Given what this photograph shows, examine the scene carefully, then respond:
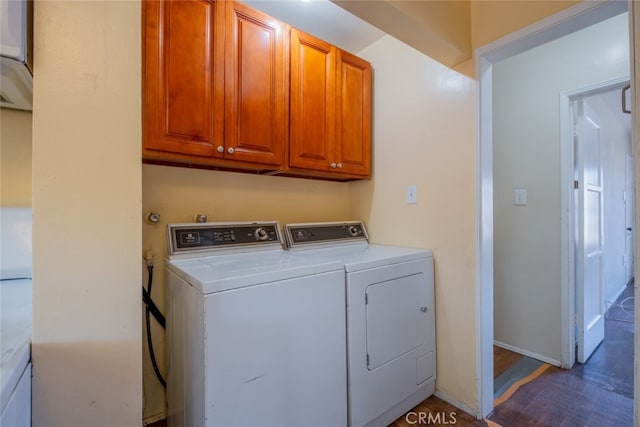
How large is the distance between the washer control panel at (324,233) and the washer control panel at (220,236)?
0.09 metres

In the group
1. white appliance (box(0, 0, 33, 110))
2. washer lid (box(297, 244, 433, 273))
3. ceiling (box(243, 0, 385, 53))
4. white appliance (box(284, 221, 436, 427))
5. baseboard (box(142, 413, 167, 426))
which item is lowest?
baseboard (box(142, 413, 167, 426))

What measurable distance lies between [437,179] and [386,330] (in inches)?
37.8

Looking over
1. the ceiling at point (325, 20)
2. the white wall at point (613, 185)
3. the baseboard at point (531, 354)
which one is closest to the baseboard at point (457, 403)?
the baseboard at point (531, 354)

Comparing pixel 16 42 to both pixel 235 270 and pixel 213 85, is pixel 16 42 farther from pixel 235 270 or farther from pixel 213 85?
pixel 235 270

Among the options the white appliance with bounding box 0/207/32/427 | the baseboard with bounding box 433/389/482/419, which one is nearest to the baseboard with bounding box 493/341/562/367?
the baseboard with bounding box 433/389/482/419

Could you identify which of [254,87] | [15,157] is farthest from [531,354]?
[15,157]

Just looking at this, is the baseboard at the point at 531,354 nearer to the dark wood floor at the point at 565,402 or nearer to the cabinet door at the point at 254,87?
the dark wood floor at the point at 565,402

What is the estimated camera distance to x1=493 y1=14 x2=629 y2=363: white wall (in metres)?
2.02

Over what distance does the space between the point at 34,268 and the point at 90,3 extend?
870mm

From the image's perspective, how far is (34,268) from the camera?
2.89 feet

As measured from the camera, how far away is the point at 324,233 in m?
2.07

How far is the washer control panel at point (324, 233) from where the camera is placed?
1917 mm
